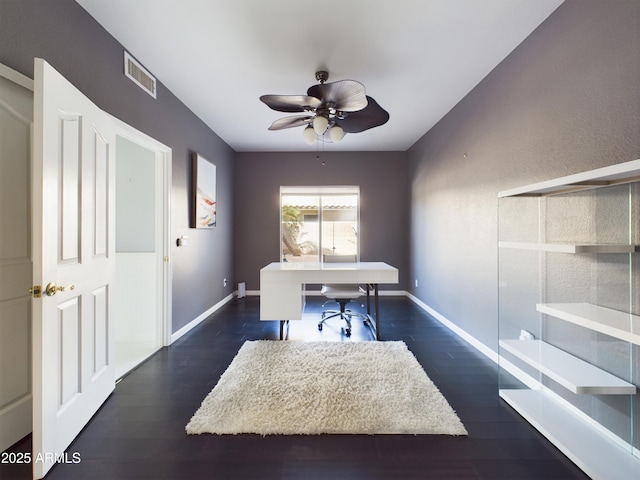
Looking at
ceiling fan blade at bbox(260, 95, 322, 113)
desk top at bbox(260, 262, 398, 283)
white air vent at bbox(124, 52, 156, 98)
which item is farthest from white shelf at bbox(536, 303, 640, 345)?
white air vent at bbox(124, 52, 156, 98)

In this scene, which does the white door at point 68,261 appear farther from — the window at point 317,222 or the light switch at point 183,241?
the window at point 317,222

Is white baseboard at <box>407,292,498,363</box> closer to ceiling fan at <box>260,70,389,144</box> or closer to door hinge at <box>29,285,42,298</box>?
ceiling fan at <box>260,70,389,144</box>

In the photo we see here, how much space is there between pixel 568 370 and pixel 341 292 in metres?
2.10

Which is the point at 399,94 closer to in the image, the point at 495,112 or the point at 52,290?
the point at 495,112

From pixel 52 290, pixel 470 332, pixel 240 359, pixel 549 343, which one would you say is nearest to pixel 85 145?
pixel 52 290

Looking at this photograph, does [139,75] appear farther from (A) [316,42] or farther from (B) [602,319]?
(B) [602,319]

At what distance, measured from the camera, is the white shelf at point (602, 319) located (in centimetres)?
120

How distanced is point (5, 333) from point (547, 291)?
3.28m

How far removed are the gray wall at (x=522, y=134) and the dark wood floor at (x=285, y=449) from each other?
1.09 metres

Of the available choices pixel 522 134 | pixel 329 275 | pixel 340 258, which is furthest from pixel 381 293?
pixel 522 134

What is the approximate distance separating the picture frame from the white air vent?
0.93 meters

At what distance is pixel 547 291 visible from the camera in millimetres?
1958

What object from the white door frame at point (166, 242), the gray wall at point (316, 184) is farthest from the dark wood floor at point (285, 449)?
the gray wall at point (316, 184)

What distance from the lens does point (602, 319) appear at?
1366 millimetres
